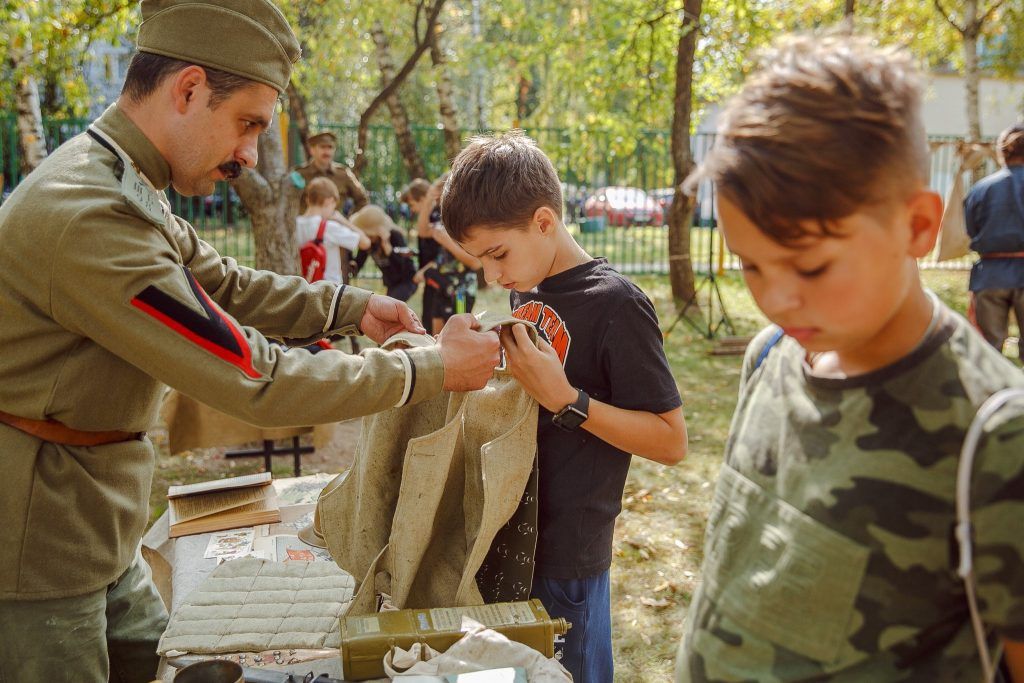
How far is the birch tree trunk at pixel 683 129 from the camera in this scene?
960 centimetres

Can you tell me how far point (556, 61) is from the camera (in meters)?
13.8

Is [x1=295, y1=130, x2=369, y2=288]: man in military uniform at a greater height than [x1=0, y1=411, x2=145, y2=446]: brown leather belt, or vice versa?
[x1=295, y1=130, x2=369, y2=288]: man in military uniform

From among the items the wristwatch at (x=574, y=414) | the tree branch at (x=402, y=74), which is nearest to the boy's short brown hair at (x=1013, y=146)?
the tree branch at (x=402, y=74)

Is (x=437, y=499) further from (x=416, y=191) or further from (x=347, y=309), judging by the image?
(x=416, y=191)

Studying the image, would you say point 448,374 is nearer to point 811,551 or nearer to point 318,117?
point 811,551

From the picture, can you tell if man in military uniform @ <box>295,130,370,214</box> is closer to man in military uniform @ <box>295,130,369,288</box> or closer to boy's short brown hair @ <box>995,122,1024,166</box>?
man in military uniform @ <box>295,130,369,288</box>

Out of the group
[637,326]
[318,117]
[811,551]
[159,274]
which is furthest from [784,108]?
[318,117]

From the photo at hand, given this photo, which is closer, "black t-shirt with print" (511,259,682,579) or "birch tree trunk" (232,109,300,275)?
"black t-shirt with print" (511,259,682,579)

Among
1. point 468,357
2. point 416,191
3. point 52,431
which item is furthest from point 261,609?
point 416,191

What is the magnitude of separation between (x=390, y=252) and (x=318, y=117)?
2489cm

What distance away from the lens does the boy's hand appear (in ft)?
6.22

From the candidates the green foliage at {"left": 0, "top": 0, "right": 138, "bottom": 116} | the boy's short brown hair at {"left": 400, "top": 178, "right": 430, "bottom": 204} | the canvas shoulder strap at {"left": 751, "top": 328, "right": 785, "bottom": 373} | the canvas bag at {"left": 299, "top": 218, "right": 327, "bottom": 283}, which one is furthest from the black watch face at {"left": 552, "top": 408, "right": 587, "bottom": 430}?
the green foliage at {"left": 0, "top": 0, "right": 138, "bottom": 116}

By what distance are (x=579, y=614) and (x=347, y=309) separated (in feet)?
3.50

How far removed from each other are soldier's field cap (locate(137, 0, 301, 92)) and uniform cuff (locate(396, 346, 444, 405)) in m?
0.76
